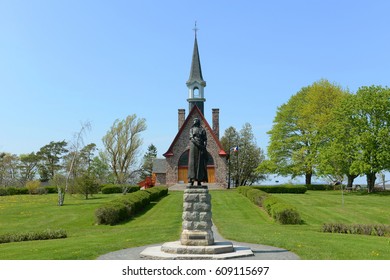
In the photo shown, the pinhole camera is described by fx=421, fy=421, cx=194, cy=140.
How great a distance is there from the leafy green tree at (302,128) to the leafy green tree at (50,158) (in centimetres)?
3971

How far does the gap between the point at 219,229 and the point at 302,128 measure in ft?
113

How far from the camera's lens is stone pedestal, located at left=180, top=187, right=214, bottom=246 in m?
12.6

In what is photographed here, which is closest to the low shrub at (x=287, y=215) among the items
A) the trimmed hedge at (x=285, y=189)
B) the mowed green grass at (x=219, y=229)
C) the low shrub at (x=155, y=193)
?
the mowed green grass at (x=219, y=229)

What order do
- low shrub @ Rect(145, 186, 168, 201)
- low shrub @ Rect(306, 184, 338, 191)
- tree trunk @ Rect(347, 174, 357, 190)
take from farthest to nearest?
low shrub @ Rect(306, 184, 338, 191) < tree trunk @ Rect(347, 174, 357, 190) < low shrub @ Rect(145, 186, 168, 201)

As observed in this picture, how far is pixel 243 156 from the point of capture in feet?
205

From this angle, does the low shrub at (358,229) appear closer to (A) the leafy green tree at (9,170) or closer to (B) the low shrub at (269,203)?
(B) the low shrub at (269,203)

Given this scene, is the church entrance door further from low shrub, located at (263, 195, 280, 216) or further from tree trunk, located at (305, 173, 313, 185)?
low shrub, located at (263, 195, 280, 216)

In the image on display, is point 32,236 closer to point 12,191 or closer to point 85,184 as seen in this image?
point 85,184

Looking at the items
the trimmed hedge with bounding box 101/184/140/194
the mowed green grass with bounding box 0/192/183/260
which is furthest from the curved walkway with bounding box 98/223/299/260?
the trimmed hedge with bounding box 101/184/140/194

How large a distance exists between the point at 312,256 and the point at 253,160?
166 ft

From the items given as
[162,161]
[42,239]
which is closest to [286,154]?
[162,161]

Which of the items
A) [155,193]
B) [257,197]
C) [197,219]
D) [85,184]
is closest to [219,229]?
[197,219]

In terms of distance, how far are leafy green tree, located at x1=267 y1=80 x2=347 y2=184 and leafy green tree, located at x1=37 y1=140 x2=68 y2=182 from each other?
3971cm

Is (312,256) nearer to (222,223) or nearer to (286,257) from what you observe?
(286,257)
